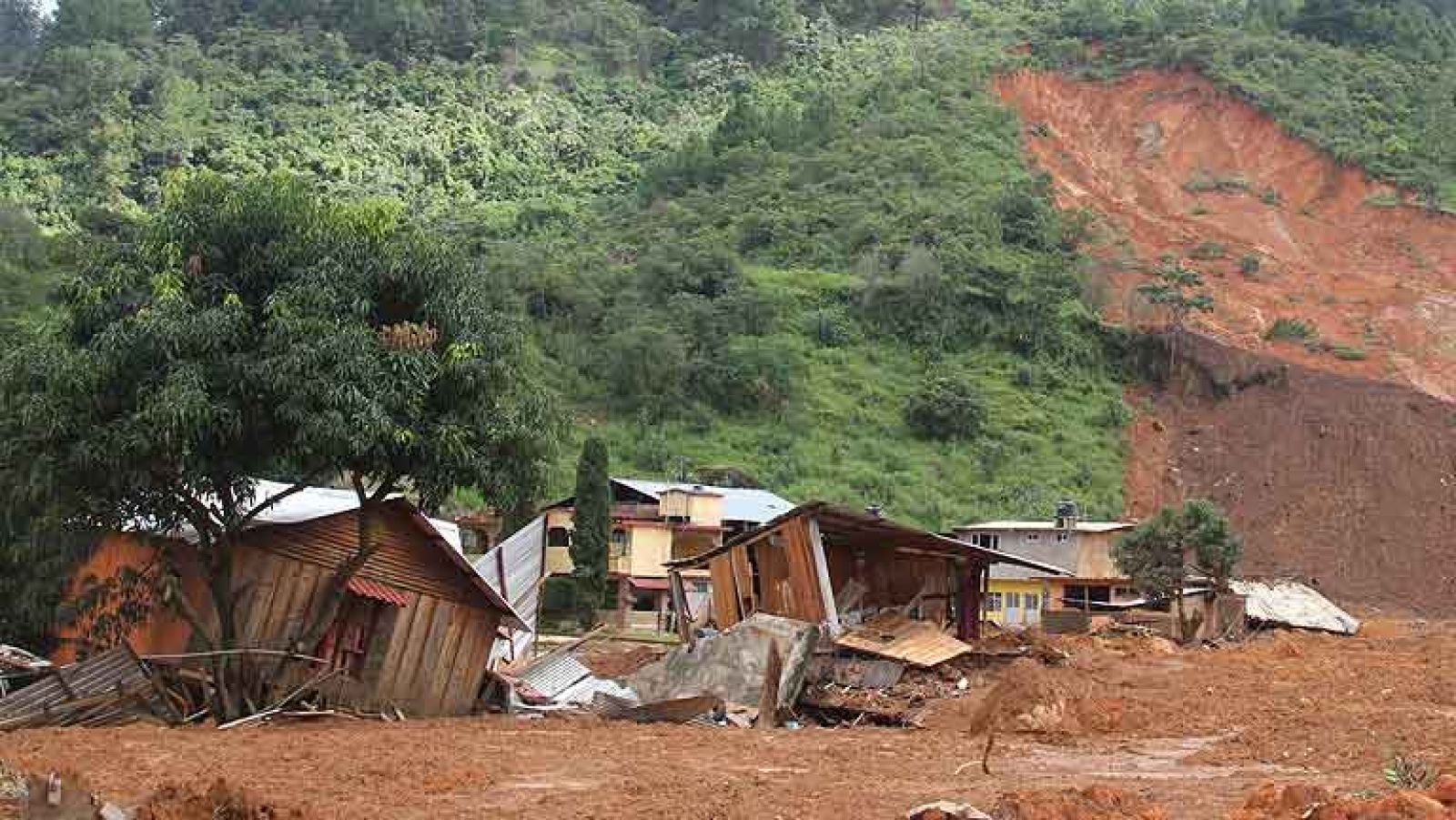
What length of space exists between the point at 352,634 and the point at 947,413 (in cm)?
4181

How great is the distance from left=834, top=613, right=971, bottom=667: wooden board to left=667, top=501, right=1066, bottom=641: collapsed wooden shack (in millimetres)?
358

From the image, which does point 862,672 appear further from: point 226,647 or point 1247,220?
point 1247,220

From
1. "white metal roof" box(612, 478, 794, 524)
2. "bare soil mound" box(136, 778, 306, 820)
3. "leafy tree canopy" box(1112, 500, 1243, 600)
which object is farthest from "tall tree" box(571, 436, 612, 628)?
"bare soil mound" box(136, 778, 306, 820)

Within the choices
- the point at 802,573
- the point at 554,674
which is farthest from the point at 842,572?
the point at 554,674

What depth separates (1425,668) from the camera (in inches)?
980

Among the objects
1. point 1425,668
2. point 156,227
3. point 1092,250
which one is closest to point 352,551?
point 156,227

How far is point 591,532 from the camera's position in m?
38.6

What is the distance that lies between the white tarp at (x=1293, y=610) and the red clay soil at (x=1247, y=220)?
27.4 m

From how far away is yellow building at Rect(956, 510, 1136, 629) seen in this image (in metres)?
46.0

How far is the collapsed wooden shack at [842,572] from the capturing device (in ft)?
75.0

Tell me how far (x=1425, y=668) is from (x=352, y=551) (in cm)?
1628

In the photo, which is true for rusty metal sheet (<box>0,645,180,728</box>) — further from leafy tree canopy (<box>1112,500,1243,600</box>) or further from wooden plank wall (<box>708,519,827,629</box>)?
leafy tree canopy (<box>1112,500,1243,600</box>)

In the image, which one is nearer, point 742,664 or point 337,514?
point 337,514

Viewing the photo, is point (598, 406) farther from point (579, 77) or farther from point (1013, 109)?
point (579, 77)
